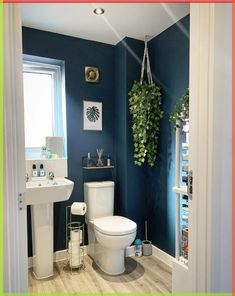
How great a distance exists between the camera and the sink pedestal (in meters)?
2.07

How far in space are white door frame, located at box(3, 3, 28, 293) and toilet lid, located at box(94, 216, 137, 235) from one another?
1244 mm

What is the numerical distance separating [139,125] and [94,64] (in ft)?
2.90

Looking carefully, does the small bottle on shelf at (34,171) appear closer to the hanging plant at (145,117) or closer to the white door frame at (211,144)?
the hanging plant at (145,117)

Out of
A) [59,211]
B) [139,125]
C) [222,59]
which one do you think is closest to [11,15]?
[222,59]

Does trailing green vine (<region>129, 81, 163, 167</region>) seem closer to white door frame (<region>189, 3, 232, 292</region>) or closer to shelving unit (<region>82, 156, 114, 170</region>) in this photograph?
shelving unit (<region>82, 156, 114, 170</region>)

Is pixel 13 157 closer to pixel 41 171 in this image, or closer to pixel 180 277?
pixel 180 277

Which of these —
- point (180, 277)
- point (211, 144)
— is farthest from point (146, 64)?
point (180, 277)

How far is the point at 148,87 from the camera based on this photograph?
240 cm

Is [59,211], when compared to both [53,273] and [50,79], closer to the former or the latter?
[53,273]

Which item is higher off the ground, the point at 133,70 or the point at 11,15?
the point at 133,70

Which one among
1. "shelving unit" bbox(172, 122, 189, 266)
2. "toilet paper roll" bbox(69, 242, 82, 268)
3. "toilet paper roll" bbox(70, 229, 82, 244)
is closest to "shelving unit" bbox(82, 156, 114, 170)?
"toilet paper roll" bbox(70, 229, 82, 244)

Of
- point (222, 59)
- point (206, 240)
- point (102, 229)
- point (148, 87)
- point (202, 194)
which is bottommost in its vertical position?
point (102, 229)

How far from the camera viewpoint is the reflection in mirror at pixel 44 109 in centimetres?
247

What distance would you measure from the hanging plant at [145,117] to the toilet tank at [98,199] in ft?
A: 1.44
